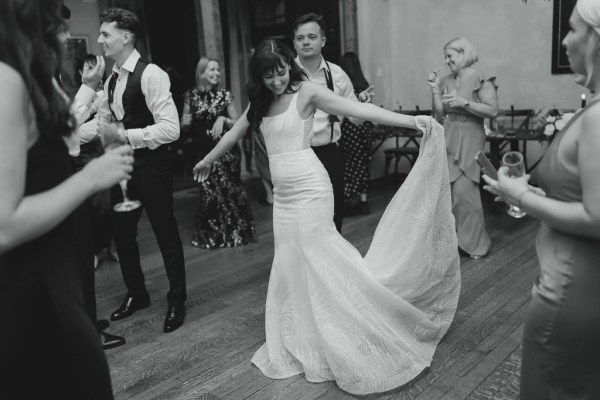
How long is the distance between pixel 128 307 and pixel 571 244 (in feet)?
9.40

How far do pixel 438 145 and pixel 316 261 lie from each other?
0.83 m

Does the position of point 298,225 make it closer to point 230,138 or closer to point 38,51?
point 230,138

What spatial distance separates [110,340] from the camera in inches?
122

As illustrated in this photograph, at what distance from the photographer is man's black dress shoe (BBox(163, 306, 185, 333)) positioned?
10.6 feet

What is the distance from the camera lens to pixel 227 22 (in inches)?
328

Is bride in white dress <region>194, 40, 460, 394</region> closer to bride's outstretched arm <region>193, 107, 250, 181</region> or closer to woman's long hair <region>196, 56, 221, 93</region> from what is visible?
bride's outstretched arm <region>193, 107, 250, 181</region>

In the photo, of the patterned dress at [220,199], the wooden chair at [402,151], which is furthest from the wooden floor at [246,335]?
the wooden chair at [402,151]

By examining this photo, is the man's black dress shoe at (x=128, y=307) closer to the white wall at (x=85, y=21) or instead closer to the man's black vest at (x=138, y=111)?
the man's black vest at (x=138, y=111)

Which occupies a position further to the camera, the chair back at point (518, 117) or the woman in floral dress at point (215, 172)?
the chair back at point (518, 117)

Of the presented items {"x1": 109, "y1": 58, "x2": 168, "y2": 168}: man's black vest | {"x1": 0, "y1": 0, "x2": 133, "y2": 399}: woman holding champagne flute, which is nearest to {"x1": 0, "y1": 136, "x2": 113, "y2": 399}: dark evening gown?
{"x1": 0, "y1": 0, "x2": 133, "y2": 399}: woman holding champagne flute

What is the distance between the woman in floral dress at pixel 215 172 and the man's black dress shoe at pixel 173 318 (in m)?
1.68

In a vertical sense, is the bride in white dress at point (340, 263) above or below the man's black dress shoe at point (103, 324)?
above

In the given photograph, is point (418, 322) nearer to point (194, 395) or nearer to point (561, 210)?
point (194, 395)

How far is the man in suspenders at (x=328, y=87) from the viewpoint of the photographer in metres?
3.65
